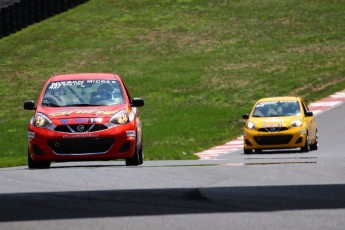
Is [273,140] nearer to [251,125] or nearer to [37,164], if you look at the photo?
[251,125]

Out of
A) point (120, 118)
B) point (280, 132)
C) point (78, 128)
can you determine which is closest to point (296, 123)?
point (280, 132)

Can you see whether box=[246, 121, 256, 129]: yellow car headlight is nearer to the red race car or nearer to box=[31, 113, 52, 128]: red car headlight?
the red race car

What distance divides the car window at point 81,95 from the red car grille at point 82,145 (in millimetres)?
1028

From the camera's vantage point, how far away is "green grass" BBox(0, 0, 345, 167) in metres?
34.6

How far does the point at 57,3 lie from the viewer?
50094mm

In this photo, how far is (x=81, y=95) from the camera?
1830 centimetres

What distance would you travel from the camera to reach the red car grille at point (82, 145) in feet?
55.7

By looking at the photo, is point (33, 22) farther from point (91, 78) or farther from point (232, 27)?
point (91, 78)

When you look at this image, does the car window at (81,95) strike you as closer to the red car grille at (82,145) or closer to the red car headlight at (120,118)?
the red car headlight at (120,118)

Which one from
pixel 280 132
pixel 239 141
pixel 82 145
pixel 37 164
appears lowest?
pixel 239 141

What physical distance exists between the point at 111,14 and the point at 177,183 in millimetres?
40469

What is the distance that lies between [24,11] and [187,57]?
661cm

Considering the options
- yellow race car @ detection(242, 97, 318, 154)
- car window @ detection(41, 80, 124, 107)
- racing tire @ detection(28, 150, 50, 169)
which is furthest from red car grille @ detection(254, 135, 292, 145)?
racing tire @ detection(28, 150, 50, 169)

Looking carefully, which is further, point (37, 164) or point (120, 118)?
point (37, 164)
